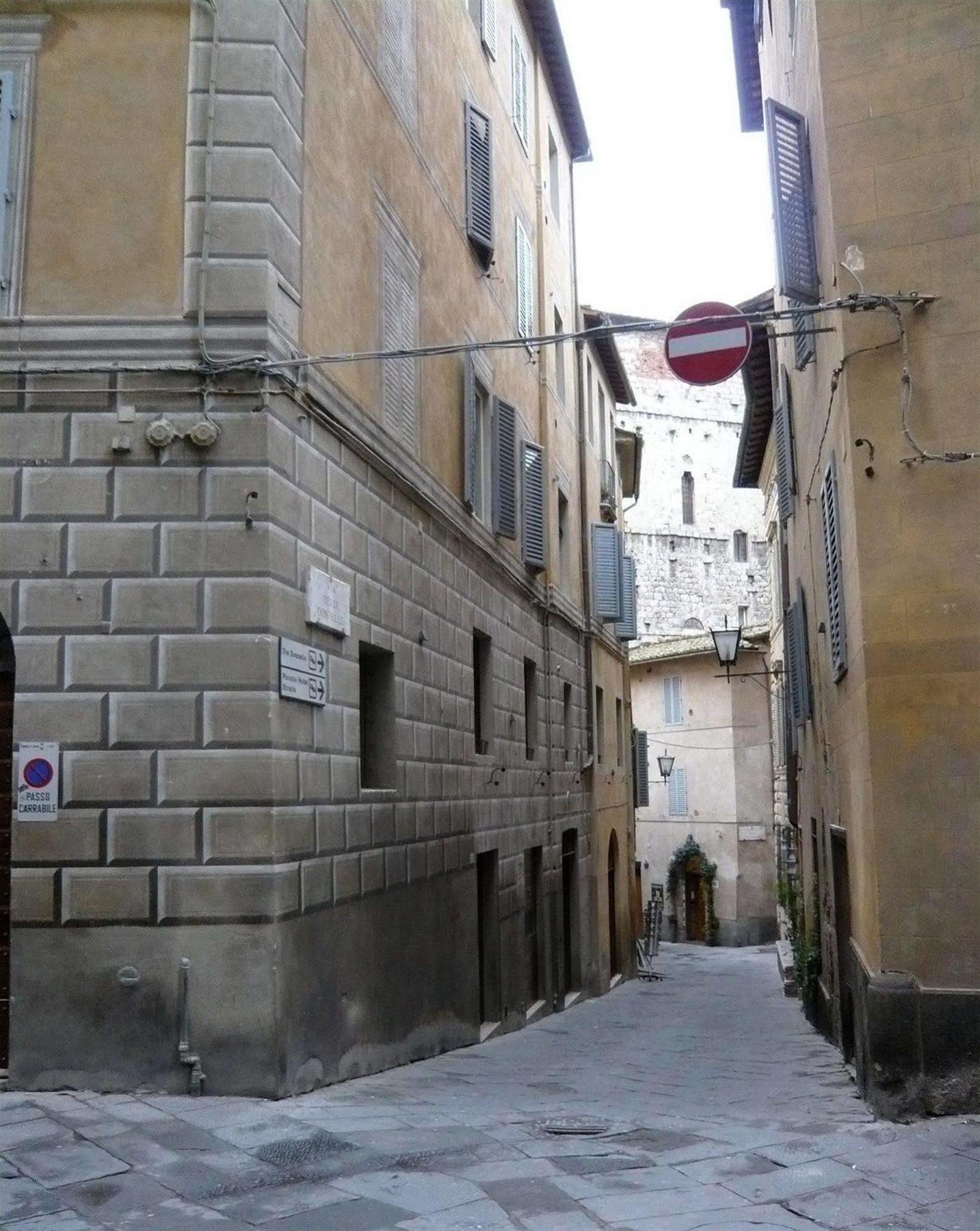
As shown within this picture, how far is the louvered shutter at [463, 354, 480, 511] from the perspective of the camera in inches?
542

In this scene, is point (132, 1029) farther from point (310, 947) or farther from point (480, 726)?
point (480, 726)

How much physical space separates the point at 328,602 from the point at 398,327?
3421mm

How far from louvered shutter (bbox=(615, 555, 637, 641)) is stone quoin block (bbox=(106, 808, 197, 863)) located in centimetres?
1639

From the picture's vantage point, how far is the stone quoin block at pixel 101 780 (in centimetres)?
805

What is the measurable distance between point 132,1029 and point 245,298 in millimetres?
4516

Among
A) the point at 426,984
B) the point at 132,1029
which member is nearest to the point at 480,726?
the point at 426,984

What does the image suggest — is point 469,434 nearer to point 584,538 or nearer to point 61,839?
point 61,839

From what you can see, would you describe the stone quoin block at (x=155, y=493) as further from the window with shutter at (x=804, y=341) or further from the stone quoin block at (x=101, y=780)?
the window with shutter at (x=804, y=341)

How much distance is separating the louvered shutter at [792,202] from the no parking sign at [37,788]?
6.19 metres

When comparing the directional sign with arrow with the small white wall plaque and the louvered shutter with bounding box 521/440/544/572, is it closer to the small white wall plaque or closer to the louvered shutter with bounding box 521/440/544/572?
the small white wall plaque

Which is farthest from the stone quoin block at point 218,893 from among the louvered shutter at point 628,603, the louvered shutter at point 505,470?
the louvered shutter at point 628,603

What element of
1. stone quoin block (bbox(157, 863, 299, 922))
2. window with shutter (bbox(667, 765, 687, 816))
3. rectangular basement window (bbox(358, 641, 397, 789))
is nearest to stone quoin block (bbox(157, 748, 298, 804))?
stone quoin block (bbox(157, 863, 299, 922))

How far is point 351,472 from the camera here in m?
10.0

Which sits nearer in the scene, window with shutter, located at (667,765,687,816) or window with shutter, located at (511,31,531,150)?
window with shutter, located at (511,31,531,150)
